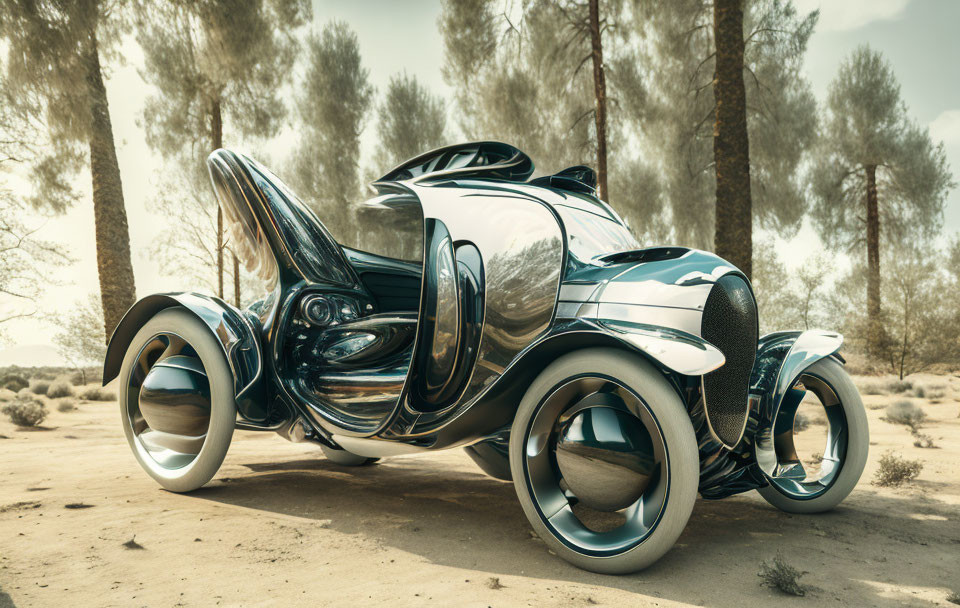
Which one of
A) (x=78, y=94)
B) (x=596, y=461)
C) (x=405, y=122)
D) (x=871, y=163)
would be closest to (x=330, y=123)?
(x=405, y=122)

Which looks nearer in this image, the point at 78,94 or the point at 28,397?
the point at 28,397

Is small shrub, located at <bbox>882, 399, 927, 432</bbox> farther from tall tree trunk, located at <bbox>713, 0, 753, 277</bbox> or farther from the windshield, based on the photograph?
the windshield

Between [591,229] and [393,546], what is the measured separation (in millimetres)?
1719

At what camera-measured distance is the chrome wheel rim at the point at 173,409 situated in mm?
3559

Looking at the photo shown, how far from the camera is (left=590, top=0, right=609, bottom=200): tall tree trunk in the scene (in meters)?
11.8

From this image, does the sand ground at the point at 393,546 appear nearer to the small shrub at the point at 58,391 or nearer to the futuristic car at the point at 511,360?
the futuristic car at the point at 511,360

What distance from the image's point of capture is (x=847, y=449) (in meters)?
3.13

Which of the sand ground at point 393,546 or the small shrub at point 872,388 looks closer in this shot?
the sand ground at point 393,546

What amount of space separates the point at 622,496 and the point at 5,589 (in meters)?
2.25

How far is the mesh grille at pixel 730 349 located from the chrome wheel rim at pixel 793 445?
0.69m

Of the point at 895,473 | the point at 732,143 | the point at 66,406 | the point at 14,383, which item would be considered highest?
the point at 732,143

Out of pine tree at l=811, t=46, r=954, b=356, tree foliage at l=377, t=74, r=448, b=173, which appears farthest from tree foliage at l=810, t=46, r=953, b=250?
tree foliage at l=377, t=74, r=448, b=173

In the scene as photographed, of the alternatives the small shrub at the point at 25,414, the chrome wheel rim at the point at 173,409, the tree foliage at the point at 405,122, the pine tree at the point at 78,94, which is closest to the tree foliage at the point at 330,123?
the tree foliage at the point at 405,122

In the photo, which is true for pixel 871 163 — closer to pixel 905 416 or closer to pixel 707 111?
pixel 707 111
